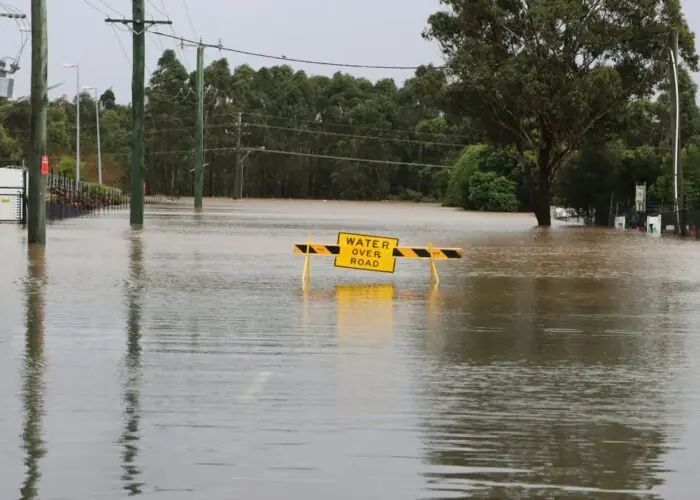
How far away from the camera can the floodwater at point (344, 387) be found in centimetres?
789

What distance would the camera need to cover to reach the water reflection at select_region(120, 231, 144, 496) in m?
7.84

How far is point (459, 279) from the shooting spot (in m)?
24.5

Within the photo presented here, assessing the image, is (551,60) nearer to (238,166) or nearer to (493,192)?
(493,192)

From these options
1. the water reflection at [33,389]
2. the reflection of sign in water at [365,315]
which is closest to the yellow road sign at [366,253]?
the reflection of sign in water at [365,315]

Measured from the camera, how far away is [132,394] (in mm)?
10750

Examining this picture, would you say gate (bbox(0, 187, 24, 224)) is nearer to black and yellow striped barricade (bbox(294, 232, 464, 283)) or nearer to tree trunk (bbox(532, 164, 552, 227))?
tree trunk (bbox(532, 164, 552, 227))

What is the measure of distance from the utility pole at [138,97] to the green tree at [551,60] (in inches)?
588

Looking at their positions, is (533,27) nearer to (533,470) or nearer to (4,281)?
(4,281)

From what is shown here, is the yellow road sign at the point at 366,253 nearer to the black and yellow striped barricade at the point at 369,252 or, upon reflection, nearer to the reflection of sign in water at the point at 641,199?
the black and yellow striped barricade at the point at 369,252

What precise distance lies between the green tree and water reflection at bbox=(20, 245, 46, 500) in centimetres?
3839

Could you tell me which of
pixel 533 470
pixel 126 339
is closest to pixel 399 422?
pixel 533 470

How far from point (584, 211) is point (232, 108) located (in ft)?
312

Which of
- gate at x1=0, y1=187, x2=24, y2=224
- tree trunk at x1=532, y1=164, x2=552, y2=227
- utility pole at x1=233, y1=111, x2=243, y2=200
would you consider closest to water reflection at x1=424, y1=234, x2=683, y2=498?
gate at x1=0, y1=187, x2=24, y2=224

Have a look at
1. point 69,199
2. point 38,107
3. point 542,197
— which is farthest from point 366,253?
point 69,199
